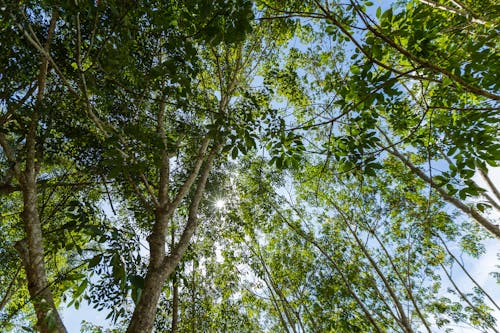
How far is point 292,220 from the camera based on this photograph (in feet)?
30.0

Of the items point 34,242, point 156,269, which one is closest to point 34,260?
point 34,242

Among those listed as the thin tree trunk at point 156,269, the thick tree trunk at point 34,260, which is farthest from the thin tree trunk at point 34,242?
the thin tree trunk at point 156,269

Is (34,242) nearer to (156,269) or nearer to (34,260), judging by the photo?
(34,260)

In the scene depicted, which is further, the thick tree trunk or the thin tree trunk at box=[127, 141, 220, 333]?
the thin tree trunk at box=[127, 141, 220, 333]

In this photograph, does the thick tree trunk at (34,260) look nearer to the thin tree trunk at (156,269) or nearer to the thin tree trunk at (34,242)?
the thin tree trunk at (34,242)

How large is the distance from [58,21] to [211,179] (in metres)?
4.62

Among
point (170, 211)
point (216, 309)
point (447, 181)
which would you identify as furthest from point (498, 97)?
point (216, 309)

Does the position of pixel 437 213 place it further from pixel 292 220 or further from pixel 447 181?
pixel 447 181

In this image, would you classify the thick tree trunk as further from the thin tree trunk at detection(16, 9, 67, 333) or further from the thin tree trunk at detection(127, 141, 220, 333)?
the thin tree trunk at detection(127, 141, 220, 333)

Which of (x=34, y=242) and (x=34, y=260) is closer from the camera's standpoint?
(x=34, y=260)

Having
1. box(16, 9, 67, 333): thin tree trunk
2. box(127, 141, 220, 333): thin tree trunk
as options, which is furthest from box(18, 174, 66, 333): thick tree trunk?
box(127, 141, 220, 333): thin tree trunk

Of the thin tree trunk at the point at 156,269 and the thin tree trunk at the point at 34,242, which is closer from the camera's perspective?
the thin tree trunk at the point at 34,242

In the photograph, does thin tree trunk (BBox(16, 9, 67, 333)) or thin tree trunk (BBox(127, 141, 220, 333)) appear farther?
thin tree trunk (BBox(127, 141, 220, 333))

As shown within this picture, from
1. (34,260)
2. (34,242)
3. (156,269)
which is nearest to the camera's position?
(34,260)
